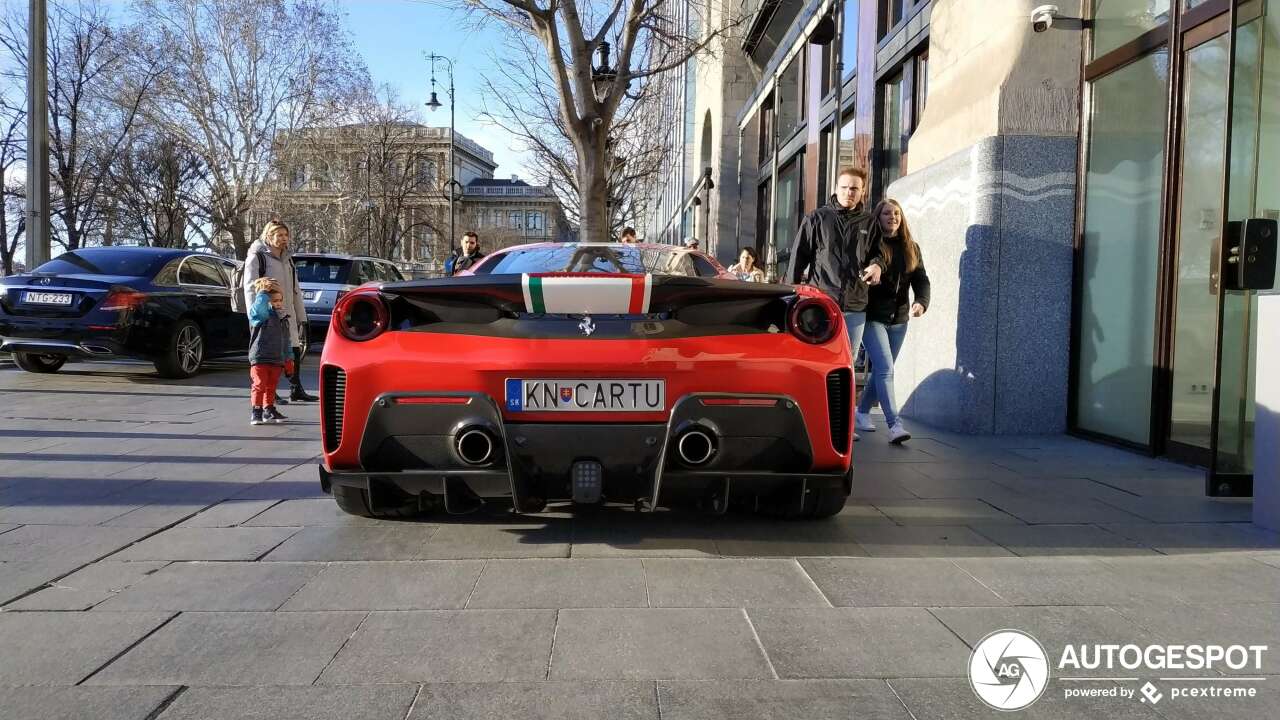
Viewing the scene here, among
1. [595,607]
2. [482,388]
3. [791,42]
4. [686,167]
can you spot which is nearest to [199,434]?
[482,388]

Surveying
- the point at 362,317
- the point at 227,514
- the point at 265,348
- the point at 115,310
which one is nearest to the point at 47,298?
the point at 115,310

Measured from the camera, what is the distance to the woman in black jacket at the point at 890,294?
671 cm

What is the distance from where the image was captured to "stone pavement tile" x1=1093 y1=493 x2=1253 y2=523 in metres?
4.34

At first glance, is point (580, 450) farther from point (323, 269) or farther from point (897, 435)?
point (323, 269)

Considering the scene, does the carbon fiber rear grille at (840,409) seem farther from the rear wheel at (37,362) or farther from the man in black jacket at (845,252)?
the rear wheel at (37,362)

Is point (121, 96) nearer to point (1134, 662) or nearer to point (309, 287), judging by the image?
point (309, 287)

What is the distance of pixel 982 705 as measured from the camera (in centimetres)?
226

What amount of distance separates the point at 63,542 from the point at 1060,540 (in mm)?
4129

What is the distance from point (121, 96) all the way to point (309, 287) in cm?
2068

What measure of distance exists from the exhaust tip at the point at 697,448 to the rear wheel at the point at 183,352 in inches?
357

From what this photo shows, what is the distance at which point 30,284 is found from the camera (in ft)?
32.6

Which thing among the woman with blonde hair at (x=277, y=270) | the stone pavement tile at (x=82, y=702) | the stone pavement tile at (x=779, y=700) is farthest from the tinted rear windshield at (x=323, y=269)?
the stone pavement tile at (x=779, y=700)

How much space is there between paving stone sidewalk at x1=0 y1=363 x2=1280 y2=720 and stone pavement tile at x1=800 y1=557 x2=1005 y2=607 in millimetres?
14

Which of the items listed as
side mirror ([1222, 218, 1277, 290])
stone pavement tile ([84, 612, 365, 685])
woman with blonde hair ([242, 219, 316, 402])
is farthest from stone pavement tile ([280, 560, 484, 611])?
woman with blonde hair ([242, 219, 316, 402])
